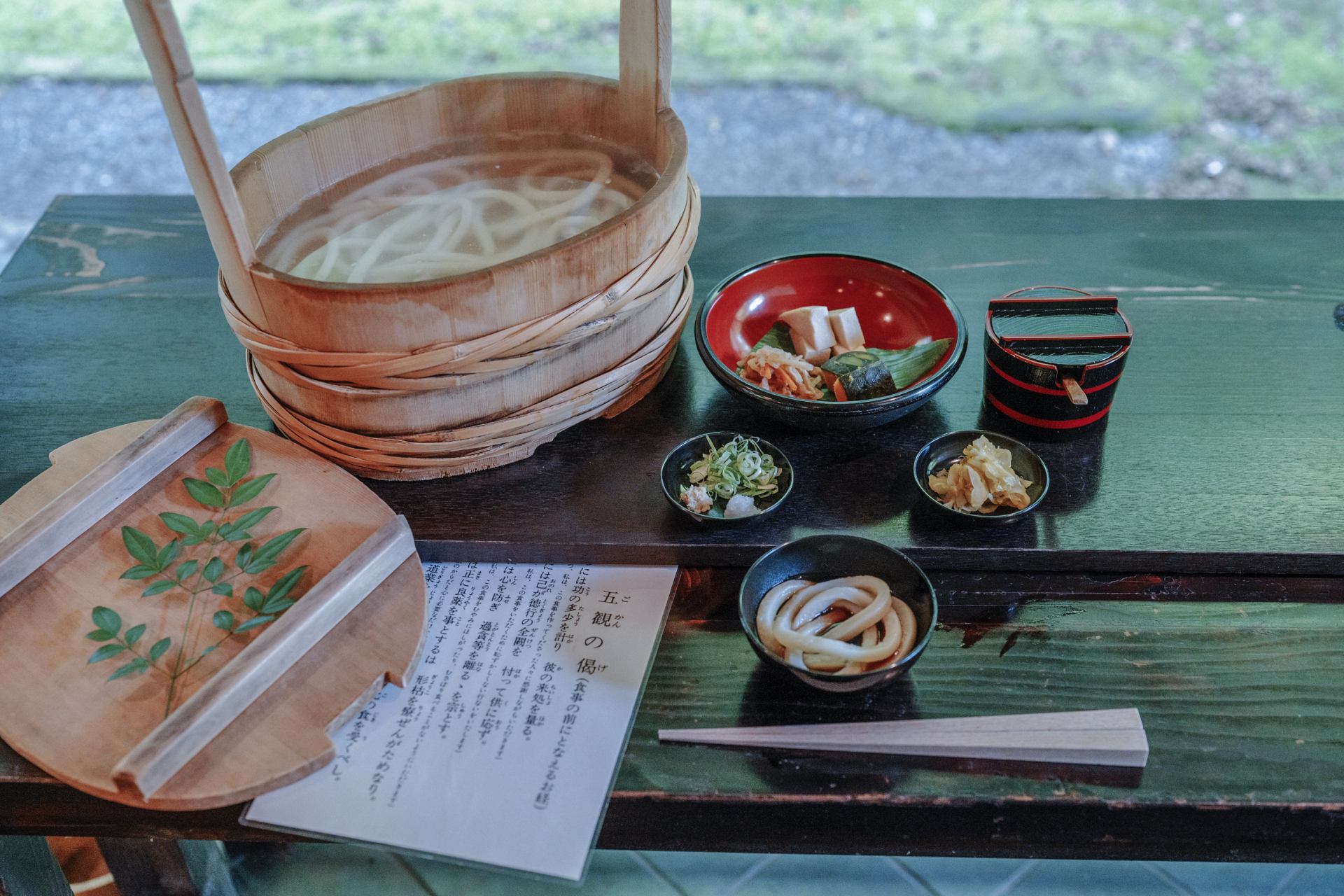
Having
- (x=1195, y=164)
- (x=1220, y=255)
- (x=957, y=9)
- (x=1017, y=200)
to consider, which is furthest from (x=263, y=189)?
(x=957, y=9)

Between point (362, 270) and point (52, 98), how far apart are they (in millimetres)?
4394

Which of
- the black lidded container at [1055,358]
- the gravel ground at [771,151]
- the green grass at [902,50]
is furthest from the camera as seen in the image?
the green grass at [902,50]

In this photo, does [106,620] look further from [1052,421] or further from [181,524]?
[1052,421]

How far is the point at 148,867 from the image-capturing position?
192 centimetres

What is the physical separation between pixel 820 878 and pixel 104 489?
1.39 metres

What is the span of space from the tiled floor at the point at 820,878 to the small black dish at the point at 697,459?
0.76 meters

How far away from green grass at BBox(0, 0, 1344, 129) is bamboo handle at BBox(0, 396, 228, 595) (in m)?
3.14

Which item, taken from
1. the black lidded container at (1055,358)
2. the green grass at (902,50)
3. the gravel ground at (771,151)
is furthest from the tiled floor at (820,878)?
the green grass at (902,50)

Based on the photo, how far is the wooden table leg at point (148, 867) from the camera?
1.86 meters

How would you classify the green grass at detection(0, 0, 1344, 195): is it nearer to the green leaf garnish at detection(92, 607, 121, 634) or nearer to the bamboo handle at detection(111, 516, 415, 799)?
the bamboo handle at detection(111, 516, 415, 799)

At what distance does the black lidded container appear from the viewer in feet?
5.65

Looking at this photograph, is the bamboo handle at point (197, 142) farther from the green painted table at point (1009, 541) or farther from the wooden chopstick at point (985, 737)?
the wooden chopstick at point (985, 737)

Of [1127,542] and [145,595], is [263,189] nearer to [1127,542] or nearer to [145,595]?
[145,595]

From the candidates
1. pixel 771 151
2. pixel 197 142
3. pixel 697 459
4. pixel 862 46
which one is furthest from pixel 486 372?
pixel 862 46
